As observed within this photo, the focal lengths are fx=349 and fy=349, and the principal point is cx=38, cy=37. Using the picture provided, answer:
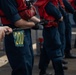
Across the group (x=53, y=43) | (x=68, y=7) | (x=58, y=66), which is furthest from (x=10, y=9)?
(x=68, y=7)

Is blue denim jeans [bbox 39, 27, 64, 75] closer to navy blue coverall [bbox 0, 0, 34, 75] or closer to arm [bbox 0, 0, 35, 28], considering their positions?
navy blue coverall [bbox 0, 0, 34, 75]

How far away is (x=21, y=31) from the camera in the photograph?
13.0 ft

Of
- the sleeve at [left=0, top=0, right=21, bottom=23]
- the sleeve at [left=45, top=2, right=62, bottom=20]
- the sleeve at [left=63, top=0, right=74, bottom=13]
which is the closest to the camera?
the sleeve at [left=0, top=0, right=21, bottom=23]

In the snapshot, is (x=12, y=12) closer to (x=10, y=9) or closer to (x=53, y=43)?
(x=10, y=9)

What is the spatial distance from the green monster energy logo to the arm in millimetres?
91

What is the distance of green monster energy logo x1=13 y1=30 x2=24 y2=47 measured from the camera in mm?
3939

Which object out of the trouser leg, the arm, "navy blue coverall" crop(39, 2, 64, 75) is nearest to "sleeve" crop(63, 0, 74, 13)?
"navy blue coverall" crop(39, 2, 64, 75)

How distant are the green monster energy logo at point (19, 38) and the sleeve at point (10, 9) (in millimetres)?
141

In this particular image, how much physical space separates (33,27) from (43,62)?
6.64 ft

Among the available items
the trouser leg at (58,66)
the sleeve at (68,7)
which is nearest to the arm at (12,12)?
the trouser leg at (58,66)

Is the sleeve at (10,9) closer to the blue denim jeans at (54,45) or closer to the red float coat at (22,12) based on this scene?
the red float coat at (22,12)

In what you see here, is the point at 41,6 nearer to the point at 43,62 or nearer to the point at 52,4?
the point at 52,4

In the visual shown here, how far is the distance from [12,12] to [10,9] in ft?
0.13

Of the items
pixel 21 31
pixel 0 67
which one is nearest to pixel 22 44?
pixel 21 31
